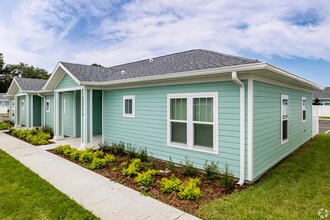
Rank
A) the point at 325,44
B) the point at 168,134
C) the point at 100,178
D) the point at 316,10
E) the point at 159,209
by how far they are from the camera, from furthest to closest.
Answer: the point at 325,44, the point at 316,10, the point at 168,134, the point at 100,178, the point at 159,209

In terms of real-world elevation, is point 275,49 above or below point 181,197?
above

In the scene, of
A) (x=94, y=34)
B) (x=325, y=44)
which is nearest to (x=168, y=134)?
(x=94, y=34)

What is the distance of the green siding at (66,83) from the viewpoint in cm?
1006

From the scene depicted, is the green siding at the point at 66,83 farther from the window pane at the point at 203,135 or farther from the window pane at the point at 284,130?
the window pane at the point at 284,130

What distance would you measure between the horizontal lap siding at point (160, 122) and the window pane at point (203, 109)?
0.28 meters

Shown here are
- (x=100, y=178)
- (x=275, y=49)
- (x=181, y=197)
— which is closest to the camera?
(x=181, y=197)

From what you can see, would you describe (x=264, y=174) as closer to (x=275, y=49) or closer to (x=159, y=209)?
(x=159, y=209)

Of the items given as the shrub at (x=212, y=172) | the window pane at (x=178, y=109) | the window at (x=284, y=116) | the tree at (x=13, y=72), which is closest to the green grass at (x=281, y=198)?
the shrub at (x=212, y=172)

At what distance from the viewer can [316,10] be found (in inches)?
392

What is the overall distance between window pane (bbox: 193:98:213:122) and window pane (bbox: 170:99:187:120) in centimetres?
38

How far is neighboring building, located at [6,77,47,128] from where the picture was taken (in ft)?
52.0

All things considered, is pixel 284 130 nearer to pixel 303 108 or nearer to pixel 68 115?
pixel 303 108

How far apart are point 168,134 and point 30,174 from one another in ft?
13.3

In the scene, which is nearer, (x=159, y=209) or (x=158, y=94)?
(x=159, y=209)
